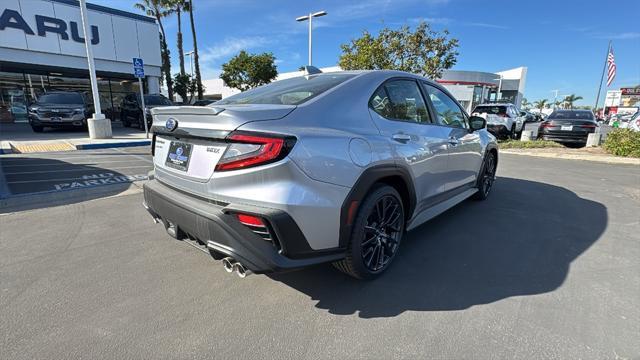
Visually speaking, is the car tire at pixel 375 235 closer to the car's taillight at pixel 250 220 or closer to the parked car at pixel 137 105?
the car's taillight at pixel 250 220

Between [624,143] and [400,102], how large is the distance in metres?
10.3

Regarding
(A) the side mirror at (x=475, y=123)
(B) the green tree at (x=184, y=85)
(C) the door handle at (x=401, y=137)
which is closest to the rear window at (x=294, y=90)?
(C) the door handle at (x=401, y=137)

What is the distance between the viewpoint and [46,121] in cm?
1251

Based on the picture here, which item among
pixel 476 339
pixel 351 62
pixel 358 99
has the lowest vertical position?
pixel 476 339

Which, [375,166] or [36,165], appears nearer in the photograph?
[375,166]

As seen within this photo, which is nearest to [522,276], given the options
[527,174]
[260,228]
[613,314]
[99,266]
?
[613,314]

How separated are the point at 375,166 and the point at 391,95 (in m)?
0.85

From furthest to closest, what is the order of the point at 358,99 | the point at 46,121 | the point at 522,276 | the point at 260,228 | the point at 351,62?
the point at 351,62
the point at 46,121
the point at 522,276
the point at 358,99
the point at 260,228

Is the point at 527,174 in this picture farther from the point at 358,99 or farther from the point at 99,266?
the point at 99,266

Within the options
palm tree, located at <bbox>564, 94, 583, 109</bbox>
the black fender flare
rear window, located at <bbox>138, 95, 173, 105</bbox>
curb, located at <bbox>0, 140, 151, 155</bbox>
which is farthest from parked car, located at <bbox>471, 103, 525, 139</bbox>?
palm tree, located at <bbox>564, 94, 583, 109</bbox>

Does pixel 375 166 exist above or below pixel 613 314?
above

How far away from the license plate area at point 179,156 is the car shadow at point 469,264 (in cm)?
124

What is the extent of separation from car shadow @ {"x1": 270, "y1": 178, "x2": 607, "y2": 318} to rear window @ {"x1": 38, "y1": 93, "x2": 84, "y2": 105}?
47.3 feet

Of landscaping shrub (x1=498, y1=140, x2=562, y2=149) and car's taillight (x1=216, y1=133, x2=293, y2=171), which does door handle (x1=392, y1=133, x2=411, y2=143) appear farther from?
landscaping shrub (x1=498, y1=140, x2=562, y2=149)
